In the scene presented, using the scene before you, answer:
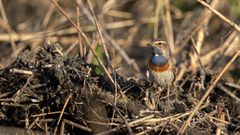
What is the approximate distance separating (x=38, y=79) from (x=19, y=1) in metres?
5.57

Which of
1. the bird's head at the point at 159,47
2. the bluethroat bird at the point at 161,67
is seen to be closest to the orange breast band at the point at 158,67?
the bluethroat bird at the point at 161,67

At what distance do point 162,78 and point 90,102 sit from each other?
0.99 m

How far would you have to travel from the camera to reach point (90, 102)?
606 cm

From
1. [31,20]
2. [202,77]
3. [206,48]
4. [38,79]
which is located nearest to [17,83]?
[38,79]

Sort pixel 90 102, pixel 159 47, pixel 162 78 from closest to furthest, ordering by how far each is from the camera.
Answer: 1. pixel 90 102
2. pixel 162 78
3. pixel 159 47

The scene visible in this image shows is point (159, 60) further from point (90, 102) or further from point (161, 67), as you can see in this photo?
point (90, 102)

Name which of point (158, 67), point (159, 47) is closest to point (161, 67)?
point (158, 67)

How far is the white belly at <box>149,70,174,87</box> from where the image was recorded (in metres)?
6.67

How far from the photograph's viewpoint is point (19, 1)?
11.8 metres

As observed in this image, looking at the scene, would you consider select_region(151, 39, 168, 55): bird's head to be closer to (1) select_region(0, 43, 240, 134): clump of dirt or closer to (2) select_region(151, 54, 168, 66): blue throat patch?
(2) select_region(151, 54, 168, 66): blue throat patch

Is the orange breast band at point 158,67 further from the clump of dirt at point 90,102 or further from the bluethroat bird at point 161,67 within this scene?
the clump of dirt at point 90,102

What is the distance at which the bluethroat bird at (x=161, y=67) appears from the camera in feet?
21.9

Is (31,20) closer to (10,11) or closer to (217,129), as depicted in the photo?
(10,11)

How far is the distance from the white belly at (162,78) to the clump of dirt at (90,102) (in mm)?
81
